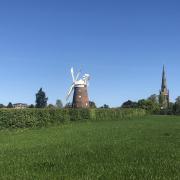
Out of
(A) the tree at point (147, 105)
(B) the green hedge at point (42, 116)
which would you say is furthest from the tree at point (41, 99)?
(B) the green hedge at point (42, 116)

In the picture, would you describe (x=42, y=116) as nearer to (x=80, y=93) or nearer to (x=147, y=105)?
(x=80, y=93)

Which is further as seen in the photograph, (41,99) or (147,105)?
(41,99)

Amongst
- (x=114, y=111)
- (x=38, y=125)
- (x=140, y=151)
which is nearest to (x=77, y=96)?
(x=114, y=111)

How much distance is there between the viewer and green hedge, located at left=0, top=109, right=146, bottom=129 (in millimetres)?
52219

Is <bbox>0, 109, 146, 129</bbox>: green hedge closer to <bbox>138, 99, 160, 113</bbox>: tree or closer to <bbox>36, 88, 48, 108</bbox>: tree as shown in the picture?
<bbox>138, 99, 160, 113</bbox>: tree

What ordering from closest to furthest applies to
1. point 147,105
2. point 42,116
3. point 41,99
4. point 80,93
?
point 42,116 → point 80,93 → point 147,105 → point 41,99

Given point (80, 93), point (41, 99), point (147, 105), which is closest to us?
point (80, 93)

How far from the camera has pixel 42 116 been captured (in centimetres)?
5912

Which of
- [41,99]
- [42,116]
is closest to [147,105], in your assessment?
[41,99]

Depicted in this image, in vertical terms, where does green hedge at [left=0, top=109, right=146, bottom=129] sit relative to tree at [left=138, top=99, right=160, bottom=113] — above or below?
below

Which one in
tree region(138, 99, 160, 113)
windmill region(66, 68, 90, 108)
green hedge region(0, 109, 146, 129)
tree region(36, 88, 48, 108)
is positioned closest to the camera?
green hedge region(0, 109, 146, 129)

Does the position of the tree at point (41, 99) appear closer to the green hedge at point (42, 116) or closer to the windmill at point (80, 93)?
the windmill at point (80, 93)

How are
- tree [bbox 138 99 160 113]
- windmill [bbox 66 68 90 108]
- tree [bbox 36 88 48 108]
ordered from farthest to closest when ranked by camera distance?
tree [bbox 36 88 48 108] < tree [bbox 138 99 160 113] < windmill [bbox 66 68 90 108]

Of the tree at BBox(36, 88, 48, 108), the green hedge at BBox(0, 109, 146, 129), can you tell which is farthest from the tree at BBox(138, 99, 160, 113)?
the green hedge at BBox(0, 109, 146, 129)
